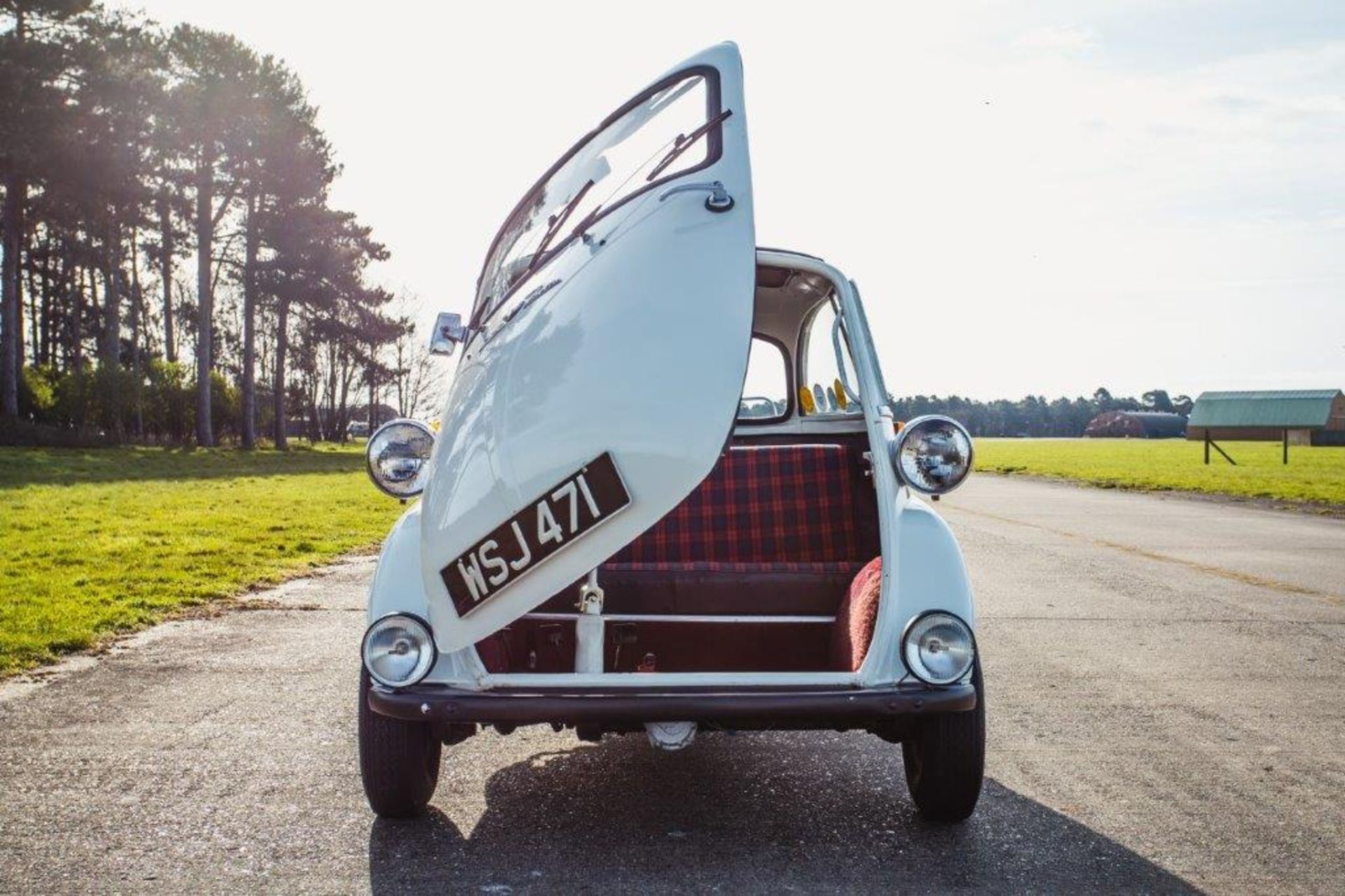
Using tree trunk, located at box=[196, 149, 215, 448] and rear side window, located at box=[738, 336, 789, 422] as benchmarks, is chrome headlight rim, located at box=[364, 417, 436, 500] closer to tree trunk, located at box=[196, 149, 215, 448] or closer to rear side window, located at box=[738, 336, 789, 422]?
rear side window, located at box=[738, 336, 789, 422]

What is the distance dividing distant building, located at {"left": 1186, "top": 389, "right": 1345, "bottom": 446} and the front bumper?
8247 centimetres

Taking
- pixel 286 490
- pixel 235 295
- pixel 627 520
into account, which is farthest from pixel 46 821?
pixel 235 295

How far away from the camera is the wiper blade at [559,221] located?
13.7 ft

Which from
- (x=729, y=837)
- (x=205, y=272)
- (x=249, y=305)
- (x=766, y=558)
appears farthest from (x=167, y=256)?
(x=729, y=837)

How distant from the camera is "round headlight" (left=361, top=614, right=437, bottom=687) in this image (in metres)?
3.74

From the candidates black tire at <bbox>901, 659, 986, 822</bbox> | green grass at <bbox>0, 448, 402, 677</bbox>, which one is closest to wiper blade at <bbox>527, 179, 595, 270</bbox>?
black tire at <bbox>901, 659, 986, 822</bbox>

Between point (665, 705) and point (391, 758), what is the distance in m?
0.99

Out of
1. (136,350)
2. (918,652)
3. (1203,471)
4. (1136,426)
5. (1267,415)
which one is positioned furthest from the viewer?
(1136,426)

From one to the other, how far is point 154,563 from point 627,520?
30.9 ft

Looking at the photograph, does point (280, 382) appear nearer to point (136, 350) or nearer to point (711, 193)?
point (136, 350)

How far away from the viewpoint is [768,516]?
513 centimetres

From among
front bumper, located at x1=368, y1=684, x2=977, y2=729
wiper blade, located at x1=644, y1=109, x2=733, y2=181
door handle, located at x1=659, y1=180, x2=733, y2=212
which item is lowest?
front bumper, located at x1=368, y1=684, x2=977, y2=729

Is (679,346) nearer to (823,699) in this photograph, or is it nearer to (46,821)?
(823,699)

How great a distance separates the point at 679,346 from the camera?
3477 millimetres
